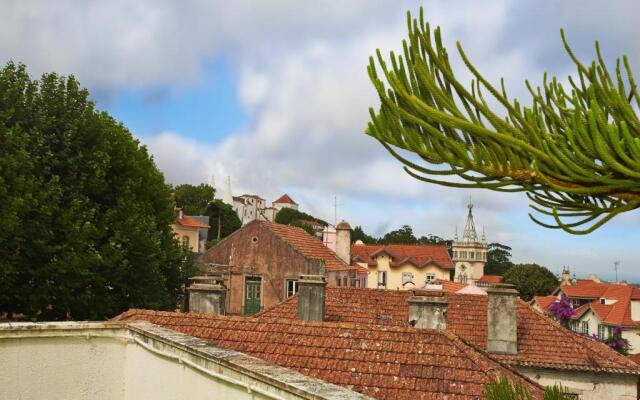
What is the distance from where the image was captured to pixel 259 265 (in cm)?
3422

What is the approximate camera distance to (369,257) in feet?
236

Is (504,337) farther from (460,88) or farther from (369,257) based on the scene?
(369,257)

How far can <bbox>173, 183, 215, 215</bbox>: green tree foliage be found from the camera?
313 ft

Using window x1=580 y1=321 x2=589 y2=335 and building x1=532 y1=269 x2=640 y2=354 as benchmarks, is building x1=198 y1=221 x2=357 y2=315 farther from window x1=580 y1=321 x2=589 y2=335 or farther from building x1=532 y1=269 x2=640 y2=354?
window x1=580 y1=321 x2=589 y2=335

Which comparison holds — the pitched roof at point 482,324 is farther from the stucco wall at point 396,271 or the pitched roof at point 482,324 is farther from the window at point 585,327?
the stucco wall at point 396,271

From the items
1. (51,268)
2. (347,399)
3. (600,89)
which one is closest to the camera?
(600,89)

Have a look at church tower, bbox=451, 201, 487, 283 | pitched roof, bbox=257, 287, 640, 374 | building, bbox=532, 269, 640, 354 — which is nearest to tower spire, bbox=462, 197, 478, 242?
church tower, bbox=451, 201, 487, 283

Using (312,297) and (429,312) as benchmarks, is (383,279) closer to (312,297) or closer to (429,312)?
(312,297)

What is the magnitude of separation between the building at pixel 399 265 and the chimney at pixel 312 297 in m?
54.0

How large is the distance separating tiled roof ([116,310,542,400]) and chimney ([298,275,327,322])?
4734mm

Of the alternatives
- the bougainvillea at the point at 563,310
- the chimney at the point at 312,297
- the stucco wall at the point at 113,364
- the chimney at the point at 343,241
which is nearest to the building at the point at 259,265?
the chimney at the point at 343,241

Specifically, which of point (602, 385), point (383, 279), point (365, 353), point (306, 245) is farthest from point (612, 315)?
point (365, 353)


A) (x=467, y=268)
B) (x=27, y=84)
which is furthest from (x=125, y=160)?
(x=467, y=268)

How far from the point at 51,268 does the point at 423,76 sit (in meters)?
16.7
